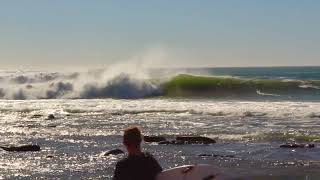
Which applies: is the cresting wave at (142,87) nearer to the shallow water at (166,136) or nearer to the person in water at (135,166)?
the shallow water at (166,136)

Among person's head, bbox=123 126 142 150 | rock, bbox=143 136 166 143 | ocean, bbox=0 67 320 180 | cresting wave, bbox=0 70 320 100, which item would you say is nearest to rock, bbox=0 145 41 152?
ocean, bbox=0 67 320 180

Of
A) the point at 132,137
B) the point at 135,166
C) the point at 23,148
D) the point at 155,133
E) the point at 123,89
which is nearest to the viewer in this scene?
the point at 132,137

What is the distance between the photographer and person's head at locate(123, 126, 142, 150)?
19.7 ft

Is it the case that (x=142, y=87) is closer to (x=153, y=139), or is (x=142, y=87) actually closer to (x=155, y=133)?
(x=155, y=133)

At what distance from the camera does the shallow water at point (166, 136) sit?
17.1 m

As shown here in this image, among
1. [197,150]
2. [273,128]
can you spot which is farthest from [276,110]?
[197,150]

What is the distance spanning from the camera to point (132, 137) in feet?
19.8

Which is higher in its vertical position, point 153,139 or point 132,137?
point 132,137

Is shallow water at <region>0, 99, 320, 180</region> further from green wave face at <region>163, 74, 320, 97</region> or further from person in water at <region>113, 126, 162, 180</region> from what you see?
green wave face at <region>163, 74, 320, 97</region>

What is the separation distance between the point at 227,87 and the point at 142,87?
9.11 metres

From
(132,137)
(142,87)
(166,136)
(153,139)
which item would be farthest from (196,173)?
(142,87)

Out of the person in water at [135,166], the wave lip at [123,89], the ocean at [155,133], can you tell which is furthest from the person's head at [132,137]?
the wave lip at [123,89]

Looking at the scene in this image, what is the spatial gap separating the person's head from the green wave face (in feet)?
164

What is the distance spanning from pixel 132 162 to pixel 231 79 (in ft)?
200
